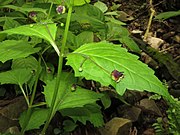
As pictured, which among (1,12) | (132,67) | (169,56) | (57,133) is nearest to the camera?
(132,67)

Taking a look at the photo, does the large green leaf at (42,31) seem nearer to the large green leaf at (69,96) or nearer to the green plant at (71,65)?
the green plant at (71,65)

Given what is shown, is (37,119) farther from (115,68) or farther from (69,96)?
(115,68)

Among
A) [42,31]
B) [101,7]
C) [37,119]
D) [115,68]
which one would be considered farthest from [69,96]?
Answer: [101,7]

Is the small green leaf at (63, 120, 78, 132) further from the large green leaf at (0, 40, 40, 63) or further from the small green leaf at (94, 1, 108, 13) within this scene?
the small green leaf at (94, 1, 108, 13)


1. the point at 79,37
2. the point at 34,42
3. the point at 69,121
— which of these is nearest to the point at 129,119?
the point at 69,121

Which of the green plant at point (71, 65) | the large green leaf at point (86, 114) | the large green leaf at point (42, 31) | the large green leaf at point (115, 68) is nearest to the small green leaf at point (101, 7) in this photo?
the green plant at point (71, 65)

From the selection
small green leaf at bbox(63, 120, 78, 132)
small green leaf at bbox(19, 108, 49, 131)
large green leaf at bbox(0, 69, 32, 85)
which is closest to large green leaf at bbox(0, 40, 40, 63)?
large green leaf at bbox(0, 69, 32, 85)

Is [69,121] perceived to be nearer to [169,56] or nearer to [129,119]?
[129,119]
